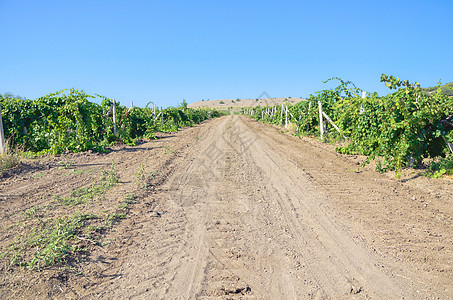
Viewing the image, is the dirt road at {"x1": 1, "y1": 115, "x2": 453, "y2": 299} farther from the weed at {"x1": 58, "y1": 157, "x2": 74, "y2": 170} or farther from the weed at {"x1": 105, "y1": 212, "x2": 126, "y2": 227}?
the weed at {"x1": 58, "y1": 157, "x2": 74, "y2": 170}

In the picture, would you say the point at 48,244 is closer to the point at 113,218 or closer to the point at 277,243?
the point at 113,218

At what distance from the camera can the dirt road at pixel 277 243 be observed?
3.07 metres

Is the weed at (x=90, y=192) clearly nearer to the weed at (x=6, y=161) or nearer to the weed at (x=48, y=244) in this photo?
the weed at (x=48, y=244)

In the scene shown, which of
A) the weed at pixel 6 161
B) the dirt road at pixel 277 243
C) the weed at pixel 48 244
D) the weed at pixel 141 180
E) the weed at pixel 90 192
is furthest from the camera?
the weed at pixel 6 161

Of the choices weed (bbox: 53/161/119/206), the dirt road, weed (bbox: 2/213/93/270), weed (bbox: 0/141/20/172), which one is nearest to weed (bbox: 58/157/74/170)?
weed (bbox: 0/141/20/172)

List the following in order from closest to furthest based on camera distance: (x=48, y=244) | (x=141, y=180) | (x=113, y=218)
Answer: (x=48, y=244) < (x=113, y=218) < (x=141, y=180)

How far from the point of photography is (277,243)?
4.01m

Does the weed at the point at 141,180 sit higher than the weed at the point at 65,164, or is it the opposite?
the weed at the point at 65,164

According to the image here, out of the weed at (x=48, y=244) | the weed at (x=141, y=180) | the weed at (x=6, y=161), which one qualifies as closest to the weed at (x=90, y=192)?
the weed at (x=141, y=180)

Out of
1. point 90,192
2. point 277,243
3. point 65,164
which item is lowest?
point 277,243

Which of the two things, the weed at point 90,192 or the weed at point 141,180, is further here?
the weed at point 141,180

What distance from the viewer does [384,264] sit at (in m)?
3.52

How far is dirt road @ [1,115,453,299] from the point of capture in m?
3.07

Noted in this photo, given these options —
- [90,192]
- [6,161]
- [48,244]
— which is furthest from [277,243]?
[6,161]
